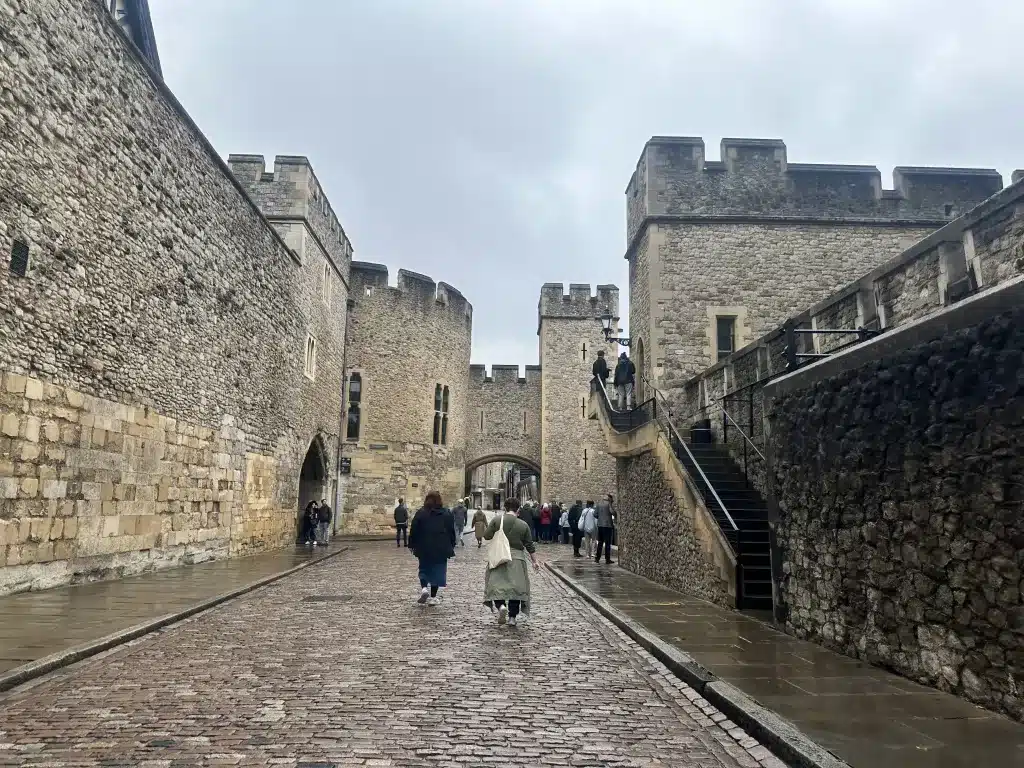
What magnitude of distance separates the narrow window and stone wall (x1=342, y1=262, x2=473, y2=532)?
62.3 feet

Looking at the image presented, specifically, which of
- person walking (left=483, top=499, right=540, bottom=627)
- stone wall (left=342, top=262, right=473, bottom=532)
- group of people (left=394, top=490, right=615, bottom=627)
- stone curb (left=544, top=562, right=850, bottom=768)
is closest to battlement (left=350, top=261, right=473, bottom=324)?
stone wall (left=342, top=262, right=473, bottom=532)

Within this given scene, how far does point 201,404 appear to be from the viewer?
1461 centimetres

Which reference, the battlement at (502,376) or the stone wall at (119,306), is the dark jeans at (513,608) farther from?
the battlement at (502,376)

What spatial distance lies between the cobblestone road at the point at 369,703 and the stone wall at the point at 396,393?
19.4 m

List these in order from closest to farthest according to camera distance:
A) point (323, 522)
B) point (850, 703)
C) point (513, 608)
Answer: point (850, 703)
point (513, 608)
point (323, 522)

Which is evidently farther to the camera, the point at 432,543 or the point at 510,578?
the point at 432,543

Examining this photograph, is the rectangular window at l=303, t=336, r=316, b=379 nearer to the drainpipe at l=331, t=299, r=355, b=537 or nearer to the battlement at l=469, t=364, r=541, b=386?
the drainpipe at l=331, t=299, r=355, b=537

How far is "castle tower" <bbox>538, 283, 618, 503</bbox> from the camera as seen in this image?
32.4m

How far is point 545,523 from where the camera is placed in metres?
27.5

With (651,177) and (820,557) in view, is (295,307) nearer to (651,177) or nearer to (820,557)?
(651,177)

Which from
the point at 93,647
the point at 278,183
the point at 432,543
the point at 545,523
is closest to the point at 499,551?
the point at 432,543

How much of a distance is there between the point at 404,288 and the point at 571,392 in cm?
895

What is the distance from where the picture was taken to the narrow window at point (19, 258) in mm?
8875

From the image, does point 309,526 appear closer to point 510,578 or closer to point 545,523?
point 545,523
